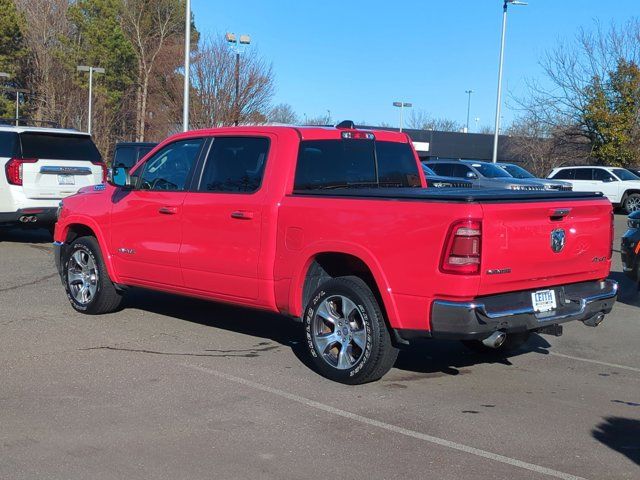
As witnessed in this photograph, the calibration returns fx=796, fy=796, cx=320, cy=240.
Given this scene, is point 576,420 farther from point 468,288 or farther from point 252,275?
point 252,275

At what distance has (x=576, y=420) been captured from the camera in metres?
5.33

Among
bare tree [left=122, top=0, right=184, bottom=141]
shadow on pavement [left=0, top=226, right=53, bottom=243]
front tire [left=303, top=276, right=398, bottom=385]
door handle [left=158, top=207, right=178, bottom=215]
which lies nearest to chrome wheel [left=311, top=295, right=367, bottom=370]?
front tire [left=303, top=276, right=398, bottom=385]

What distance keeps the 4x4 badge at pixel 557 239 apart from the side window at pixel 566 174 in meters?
23.9

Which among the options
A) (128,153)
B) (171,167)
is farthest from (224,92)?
(171,167)

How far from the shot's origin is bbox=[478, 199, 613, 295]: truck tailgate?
532 cm

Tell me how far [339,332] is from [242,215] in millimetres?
1303

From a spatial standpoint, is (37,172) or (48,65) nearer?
(37,172)

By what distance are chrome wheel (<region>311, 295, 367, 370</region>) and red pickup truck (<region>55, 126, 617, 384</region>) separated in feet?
0.04

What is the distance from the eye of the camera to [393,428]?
16.7 feet

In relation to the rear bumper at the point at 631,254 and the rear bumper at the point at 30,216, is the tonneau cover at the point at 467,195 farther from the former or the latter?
the rear bumper at the point at 30,216

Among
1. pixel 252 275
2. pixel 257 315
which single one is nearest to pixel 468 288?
pixel 252 275

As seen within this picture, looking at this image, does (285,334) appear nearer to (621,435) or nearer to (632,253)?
(621,435)

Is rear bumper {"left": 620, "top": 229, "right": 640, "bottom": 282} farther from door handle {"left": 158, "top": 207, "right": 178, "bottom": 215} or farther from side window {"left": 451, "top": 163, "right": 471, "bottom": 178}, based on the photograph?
side window {"left": 451, "top": 163, "right": 471, "bottom": 178}

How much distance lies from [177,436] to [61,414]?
0.89 m
